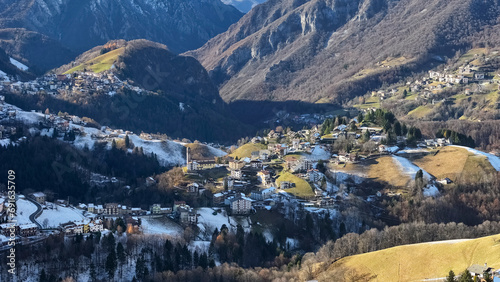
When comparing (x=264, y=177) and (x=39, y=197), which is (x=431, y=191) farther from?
(x=39, y=197)

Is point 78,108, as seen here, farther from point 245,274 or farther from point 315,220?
point 245,274

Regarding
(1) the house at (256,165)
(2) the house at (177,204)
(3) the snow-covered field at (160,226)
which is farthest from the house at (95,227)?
(1) the house at (256,165)

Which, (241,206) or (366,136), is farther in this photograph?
(366,136)

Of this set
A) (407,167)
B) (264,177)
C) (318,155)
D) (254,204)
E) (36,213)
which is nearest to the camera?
(36,213)

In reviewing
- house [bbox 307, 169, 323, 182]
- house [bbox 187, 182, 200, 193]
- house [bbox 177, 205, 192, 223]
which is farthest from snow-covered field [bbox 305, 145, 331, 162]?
house [bbox 177, 205, 192, 223]

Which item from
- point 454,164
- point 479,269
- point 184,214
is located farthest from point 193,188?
point 479,269

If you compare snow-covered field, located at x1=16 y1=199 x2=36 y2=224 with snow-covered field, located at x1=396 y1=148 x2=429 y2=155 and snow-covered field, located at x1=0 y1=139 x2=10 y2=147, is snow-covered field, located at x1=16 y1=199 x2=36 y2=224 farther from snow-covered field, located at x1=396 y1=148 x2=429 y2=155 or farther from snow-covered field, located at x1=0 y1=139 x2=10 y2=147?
snow-covered field, located at x1=396 y1=148 x2=429 y2=155

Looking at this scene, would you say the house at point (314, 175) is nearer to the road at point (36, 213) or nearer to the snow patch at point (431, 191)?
the snow patch at point (431, 191)
